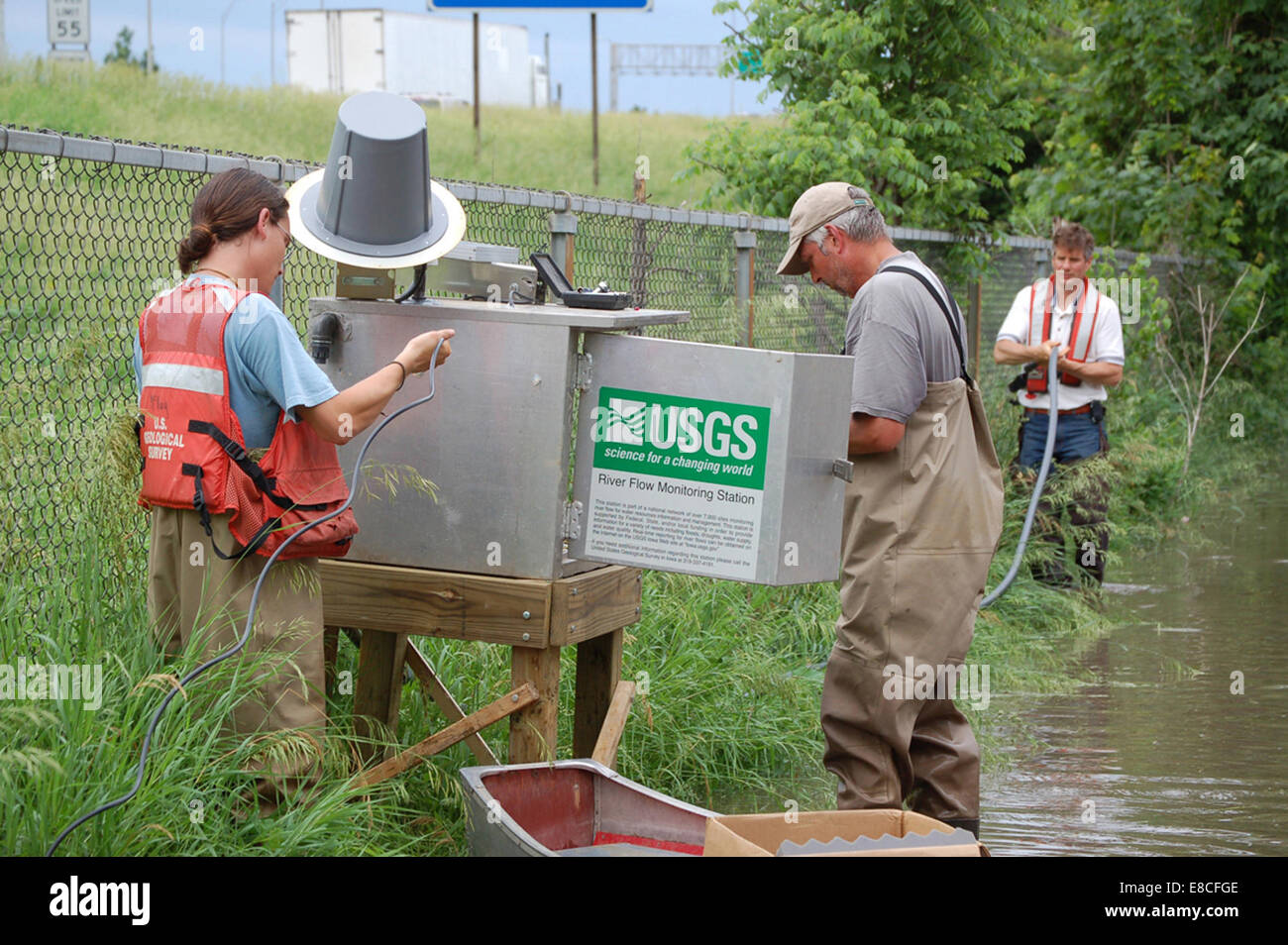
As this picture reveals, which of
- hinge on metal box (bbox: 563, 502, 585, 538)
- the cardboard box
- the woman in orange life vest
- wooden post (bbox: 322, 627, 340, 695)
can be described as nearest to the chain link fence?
the woman in orange life vest

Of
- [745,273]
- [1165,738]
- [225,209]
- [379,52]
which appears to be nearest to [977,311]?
[745,273]

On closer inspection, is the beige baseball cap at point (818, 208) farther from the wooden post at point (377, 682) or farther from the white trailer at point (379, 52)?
the white trailer at point (379, 52)

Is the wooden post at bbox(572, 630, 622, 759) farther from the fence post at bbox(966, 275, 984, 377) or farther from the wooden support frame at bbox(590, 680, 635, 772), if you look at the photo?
the fence post at bbox(966, 275, 984, 377)

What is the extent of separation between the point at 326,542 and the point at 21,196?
11.3 metres

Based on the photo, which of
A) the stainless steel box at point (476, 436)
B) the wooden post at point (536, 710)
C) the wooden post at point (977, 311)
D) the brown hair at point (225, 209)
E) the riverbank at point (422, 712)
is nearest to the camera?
the riverbank at point (422, 712)

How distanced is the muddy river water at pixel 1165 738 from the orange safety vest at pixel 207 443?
272 centimetres

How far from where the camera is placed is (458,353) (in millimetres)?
4125

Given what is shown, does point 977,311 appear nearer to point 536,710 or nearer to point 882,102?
point 882,102

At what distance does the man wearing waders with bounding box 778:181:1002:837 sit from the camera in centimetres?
462

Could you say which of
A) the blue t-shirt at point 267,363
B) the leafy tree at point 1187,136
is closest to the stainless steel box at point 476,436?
the blue t-shirt at point 267,363

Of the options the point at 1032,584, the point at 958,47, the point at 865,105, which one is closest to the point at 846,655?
the point at 1032,584

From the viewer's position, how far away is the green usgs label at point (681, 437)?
3.86m

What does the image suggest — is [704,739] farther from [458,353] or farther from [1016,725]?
[458,353]

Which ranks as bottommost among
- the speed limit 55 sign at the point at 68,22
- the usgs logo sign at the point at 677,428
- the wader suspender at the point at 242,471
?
the wader suspender at the point at 242,471
